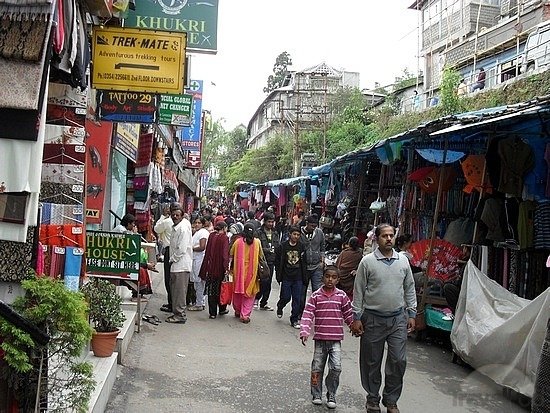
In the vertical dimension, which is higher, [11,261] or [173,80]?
[173,80]

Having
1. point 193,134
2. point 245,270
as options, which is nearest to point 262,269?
point 245,270

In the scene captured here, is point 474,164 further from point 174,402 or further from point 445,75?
point 445,75

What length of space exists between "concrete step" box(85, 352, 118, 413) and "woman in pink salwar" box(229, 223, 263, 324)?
12.5 feet

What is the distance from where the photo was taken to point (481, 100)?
64.6 ft

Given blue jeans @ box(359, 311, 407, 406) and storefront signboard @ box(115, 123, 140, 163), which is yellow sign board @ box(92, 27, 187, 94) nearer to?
storefront signboard @ box(115, 123, 140, 163)

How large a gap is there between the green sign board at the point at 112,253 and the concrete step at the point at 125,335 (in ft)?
2.17

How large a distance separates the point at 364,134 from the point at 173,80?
2557 cm

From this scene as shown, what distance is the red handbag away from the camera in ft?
33.8

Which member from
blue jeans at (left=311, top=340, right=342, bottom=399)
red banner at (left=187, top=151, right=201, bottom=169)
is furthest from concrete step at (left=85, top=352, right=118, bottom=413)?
red banner at (left=187, top=151, right=201, bottom=169)

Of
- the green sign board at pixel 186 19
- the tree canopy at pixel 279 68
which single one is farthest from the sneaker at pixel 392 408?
the tree canopy at pixel 279 68

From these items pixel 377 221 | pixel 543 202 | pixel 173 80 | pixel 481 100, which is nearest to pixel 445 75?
pixel 481 100

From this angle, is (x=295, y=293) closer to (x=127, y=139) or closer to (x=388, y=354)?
(x=127, y=139)

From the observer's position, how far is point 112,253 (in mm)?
7727

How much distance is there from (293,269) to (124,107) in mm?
3934
